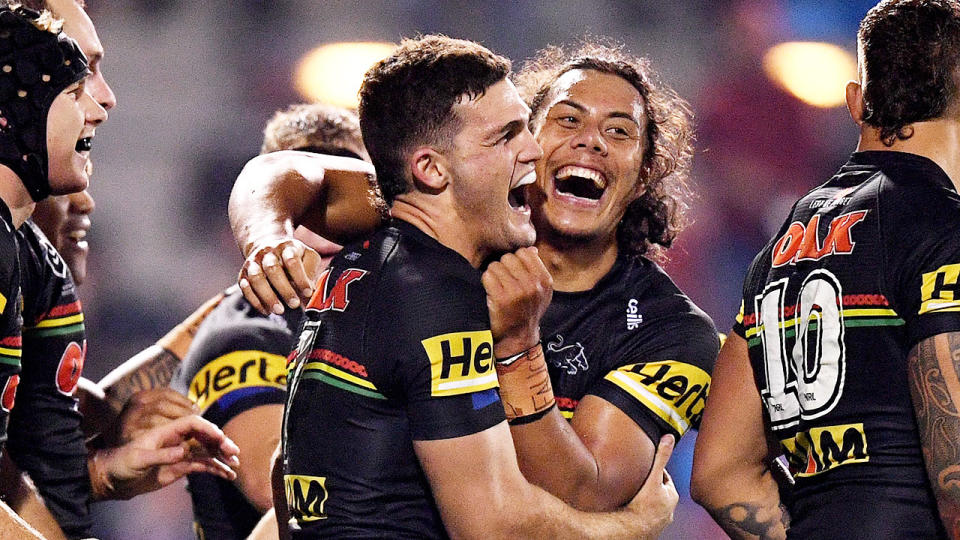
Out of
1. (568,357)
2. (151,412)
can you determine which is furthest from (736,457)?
(151,412)

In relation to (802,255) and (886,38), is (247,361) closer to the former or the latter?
(802,255)

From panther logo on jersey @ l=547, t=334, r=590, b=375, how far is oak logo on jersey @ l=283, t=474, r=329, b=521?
0.88 metres

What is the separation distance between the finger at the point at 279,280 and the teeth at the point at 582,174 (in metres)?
1.17

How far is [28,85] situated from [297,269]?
103 centimetres

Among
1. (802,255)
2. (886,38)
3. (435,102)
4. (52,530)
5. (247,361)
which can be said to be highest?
(886,38)

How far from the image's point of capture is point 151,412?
3.43 meters

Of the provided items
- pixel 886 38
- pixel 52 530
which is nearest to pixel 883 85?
pixel 886 38

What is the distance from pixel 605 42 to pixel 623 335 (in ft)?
16.0

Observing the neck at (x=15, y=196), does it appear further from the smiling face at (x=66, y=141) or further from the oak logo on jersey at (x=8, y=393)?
the oak logo on jersey at (x=8, y=393)

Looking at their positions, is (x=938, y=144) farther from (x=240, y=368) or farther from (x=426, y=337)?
(x=240, y=368)

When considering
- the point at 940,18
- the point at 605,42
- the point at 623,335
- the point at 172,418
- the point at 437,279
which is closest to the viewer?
the point at 437,279

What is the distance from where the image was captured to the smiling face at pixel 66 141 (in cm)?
275

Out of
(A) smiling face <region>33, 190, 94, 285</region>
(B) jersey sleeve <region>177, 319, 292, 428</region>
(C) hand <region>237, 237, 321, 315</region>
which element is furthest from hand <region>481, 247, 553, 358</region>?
(A) smiling face <region>33, 190, 94, 285</region>

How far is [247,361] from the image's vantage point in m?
3.55
